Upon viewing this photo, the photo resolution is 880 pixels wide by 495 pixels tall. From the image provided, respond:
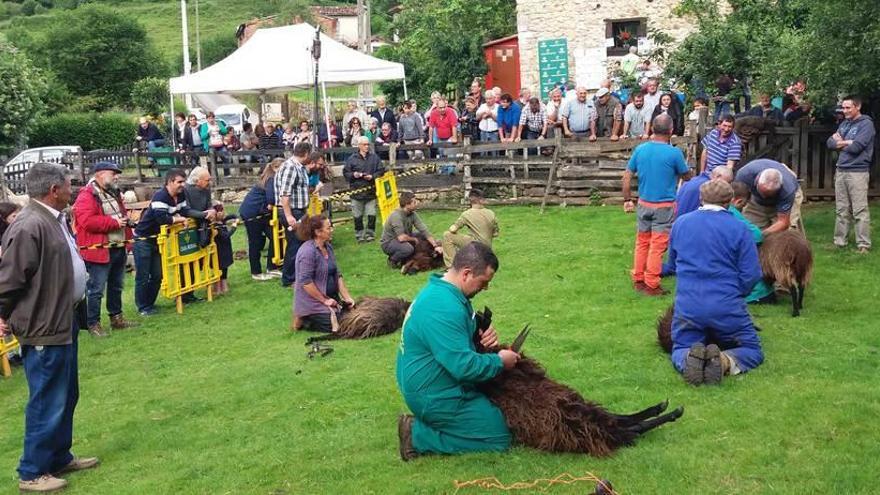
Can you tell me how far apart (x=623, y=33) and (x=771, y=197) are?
18.1 m

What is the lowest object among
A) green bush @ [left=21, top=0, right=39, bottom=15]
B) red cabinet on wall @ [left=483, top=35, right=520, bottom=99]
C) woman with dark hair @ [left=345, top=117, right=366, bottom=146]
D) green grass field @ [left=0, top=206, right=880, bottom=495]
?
green grass field @ [left=0, top=206, right=880, bottom=495]

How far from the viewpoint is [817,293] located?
413 inches

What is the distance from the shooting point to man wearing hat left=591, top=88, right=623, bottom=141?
18547mm

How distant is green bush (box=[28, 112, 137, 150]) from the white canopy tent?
904 inches

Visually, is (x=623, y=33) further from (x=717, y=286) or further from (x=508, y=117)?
(x=717, y=286)

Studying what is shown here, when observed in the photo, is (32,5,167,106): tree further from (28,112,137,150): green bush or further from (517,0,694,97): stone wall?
(517,0,694,97): stone wall

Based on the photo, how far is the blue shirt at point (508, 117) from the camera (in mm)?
20078

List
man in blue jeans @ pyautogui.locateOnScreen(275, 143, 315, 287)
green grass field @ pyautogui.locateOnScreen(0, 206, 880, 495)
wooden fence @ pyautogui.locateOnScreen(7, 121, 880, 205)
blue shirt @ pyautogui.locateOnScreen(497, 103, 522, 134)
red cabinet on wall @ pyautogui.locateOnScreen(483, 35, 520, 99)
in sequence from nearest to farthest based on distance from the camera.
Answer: green grass field @ pyautogui.locateOnScreen(0, 206, 880, 495) → man in blue jeans @ pyautogui.locateOnScreen(275, 143, 315, 287) → wooden fence @ pyautogui.locateOnScreen(7, 121, 880, 205) → blue shirt @ pyautogui.locateOnScreen(497, 103, 522, 134) → red cabinet on wall @ pyautogui.locateOnScreen(483, 35, 520, 99)

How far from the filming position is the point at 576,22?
1079 inches

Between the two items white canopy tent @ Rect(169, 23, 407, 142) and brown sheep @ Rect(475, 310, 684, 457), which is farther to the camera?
white canopy tent @ Rect(169, 23, 407, 142)

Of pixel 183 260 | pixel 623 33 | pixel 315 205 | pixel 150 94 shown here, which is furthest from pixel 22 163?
pixel 150 94

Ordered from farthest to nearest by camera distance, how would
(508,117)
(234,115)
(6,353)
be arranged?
(234,115), (508,117), (6,353)

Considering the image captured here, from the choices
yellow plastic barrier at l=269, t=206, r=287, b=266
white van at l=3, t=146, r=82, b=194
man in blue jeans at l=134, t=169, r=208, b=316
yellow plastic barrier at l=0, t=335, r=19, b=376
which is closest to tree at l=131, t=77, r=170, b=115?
white van at l=3, t=146, r=82, b=194

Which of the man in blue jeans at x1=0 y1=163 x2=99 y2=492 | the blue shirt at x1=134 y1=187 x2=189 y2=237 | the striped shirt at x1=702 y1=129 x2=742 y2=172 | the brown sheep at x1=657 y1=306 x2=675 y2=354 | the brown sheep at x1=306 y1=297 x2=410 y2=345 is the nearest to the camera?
the man in blue jeans at x1=0 y1=163 x2=99 y2=492
